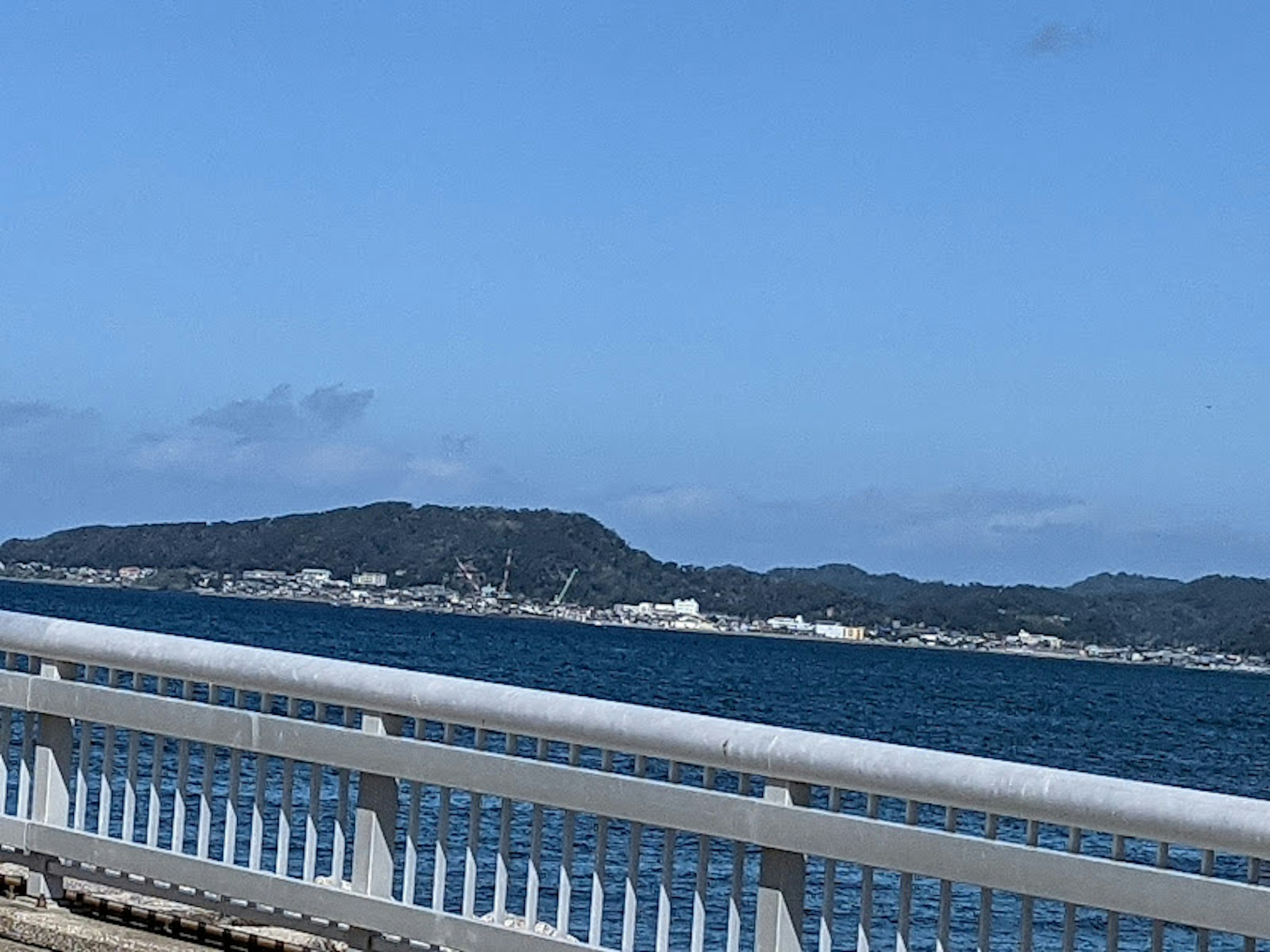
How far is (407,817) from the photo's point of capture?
270 inches

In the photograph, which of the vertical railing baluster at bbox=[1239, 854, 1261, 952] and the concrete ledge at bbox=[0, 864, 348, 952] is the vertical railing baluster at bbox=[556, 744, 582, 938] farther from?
the vertical railing baluster at bbox=[1239, 854, 1261, 952]

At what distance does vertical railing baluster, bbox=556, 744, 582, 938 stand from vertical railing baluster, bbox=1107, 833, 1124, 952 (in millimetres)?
1581

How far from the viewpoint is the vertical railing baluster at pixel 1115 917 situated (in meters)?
5.16

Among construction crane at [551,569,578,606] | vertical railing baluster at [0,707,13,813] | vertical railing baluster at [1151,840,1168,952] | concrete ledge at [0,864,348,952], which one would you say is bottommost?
concrete ledge at [0,864,348,952]

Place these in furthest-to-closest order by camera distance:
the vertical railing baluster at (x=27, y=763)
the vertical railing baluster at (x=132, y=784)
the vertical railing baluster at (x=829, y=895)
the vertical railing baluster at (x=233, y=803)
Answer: the vertical railing baluster at (x=27, y=763), the vertical railing baluster at (x=132, y=784), the vertical railing baluster at (x=233, y=803), the vertical railing baluster at (x=829, y=895)

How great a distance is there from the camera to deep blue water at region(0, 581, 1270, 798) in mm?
70438

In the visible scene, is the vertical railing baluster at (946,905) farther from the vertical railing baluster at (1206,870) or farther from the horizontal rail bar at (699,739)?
the vertical railing baluster at (1206,870)

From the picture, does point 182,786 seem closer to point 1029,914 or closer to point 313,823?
point 313,823

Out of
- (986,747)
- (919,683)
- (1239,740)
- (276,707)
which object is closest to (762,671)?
(919,683)

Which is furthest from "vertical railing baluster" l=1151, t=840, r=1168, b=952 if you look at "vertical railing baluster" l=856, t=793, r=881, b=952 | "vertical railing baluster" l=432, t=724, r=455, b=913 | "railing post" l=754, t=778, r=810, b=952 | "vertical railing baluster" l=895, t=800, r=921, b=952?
"vertical railing baluster" l=432, t=724, r=455, b=913

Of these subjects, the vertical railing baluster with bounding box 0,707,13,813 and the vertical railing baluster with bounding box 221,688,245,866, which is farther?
the vertical railing baluster with bounding box 0,707,13,813

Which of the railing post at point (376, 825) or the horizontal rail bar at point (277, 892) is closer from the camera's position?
the horizontal rail bar at point (277, 892)

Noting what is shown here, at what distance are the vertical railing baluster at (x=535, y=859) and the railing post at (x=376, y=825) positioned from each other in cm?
47

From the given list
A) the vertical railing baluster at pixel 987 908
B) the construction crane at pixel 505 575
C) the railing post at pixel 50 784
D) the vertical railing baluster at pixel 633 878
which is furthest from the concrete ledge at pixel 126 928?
the construction crane at pixel 505 575
